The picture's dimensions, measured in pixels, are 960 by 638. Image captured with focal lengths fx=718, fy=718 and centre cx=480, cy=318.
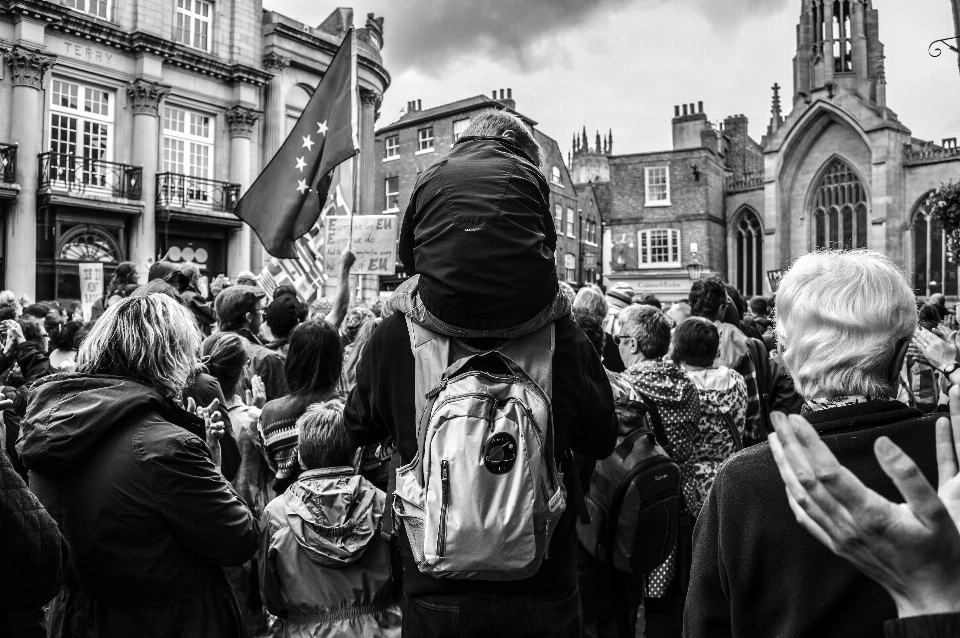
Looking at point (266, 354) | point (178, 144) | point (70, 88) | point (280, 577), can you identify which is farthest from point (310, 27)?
point (280, 577)

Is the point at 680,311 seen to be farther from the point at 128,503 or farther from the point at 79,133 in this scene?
the point at 79,133

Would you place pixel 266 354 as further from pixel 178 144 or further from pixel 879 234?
pixel 879 234

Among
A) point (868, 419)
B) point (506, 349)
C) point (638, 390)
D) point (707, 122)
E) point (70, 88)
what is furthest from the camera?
point (707, 122)

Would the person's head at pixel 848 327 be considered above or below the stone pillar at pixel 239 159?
below

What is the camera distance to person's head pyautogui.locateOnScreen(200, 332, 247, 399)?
4461 millimetres

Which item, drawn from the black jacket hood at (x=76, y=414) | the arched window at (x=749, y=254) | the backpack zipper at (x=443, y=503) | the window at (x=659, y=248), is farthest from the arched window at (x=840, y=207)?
the black jacket hood at (x=76, y=414)

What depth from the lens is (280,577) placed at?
315 centimetres

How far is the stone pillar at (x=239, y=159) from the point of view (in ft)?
78.4

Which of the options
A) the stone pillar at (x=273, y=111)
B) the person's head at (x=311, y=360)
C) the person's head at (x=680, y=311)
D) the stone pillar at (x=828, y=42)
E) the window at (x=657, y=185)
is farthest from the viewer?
the window at (x=657, y=185)

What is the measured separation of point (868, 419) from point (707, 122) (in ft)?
176

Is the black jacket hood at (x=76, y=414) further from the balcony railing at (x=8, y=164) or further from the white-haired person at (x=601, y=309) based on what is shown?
the balcony railing at (x=8, y=164)

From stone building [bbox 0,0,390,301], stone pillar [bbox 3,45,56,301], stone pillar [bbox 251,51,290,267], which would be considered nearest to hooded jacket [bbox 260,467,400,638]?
stone building [bbox 0,0,390,301]

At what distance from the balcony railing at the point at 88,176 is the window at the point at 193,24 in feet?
15.3

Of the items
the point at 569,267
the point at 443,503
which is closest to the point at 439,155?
the point at 569,267
